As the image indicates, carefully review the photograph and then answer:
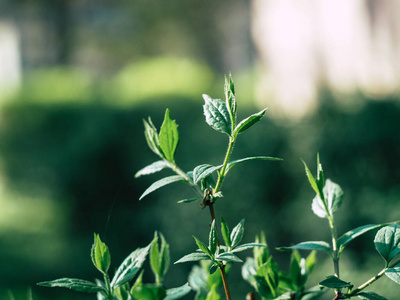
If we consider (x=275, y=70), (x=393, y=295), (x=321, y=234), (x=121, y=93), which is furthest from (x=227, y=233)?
(x=275, y=70)

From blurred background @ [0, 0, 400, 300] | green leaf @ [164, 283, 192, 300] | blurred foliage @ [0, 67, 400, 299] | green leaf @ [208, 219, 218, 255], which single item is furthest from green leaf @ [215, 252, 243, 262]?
blurred foliage @ [0, 67, 400, 299]

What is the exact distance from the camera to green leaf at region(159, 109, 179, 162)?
53 centimetres

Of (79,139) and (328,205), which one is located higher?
(328,205)

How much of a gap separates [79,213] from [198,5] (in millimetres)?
12466

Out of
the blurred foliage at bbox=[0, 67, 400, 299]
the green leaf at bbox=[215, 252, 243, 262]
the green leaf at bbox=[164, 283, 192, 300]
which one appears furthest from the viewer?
the blurred foliage at bbox=[0, 67, 400, 299]

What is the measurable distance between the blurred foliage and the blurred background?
0.01 m

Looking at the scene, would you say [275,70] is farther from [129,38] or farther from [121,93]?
[129,38]

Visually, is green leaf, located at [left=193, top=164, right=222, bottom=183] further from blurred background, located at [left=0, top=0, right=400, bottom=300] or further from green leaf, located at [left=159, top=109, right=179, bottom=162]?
blurred background, located at [left=0, top=0, right=400, bottom=300]

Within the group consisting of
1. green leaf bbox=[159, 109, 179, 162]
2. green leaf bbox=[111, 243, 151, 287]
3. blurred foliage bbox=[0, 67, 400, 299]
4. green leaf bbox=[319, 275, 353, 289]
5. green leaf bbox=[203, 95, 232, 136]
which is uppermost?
green leaf bbox=[203, 95, 232, 136]

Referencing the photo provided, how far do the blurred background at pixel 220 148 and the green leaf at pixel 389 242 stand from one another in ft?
1.33

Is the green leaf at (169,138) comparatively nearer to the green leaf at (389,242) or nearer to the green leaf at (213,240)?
the green leaf at (213,240)

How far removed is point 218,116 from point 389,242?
0.21 metres

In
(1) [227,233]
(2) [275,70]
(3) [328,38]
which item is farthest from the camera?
(2) [275,70]

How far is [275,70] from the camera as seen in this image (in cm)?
698
